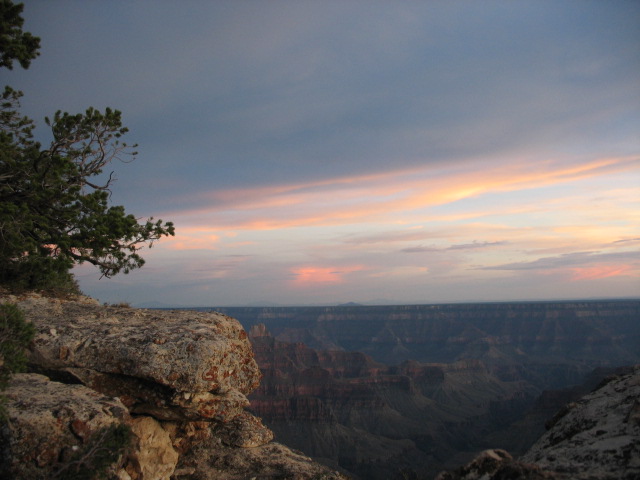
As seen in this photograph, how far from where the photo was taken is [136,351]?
10109mm

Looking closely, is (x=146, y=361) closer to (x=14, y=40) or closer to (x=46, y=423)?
(x=46, y=423)

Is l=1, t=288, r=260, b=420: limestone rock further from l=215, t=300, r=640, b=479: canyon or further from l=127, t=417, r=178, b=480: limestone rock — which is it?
l=215, t=300, r=640, b=479: canyon

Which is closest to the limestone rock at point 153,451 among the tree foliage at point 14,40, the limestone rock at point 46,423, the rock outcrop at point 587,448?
the limestone rock at point 46,423

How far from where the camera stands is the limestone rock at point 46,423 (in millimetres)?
7344

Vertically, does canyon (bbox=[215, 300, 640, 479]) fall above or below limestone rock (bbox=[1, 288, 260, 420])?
below

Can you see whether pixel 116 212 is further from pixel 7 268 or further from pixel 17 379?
pixel 17 379

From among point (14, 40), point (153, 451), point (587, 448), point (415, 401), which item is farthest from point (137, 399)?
point (415, 401)

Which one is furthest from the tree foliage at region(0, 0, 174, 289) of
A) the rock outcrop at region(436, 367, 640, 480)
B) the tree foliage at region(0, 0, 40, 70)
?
the rock outcrop at region(436, 367, 640, 480)

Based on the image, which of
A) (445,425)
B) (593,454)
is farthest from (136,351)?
(445,425)

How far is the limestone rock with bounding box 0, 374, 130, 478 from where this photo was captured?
24.1 feet

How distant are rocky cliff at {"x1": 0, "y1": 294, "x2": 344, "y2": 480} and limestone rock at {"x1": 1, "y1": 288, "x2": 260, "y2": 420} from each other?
0.02 meters

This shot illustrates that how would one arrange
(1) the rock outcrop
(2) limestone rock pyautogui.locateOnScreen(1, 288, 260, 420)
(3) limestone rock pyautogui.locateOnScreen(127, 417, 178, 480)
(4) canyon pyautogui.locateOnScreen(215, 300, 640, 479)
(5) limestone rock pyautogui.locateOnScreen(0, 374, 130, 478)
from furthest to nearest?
(4) canyon pyautogui.locateOnScreen(215, 300, 640, 479) < (2) limestone rock pyautogui.locateOnScreen(1, 288, 260, 420) < (3) limestone rock pyautogui.locateOnScreen(127, 417, 178, 480) < (5) limestone rock pyautogui.locateOnScreen(0, 374, 130, 478) < (1) the rock outcrop

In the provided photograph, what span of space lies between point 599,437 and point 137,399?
29.4 feet

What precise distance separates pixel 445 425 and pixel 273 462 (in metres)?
113
